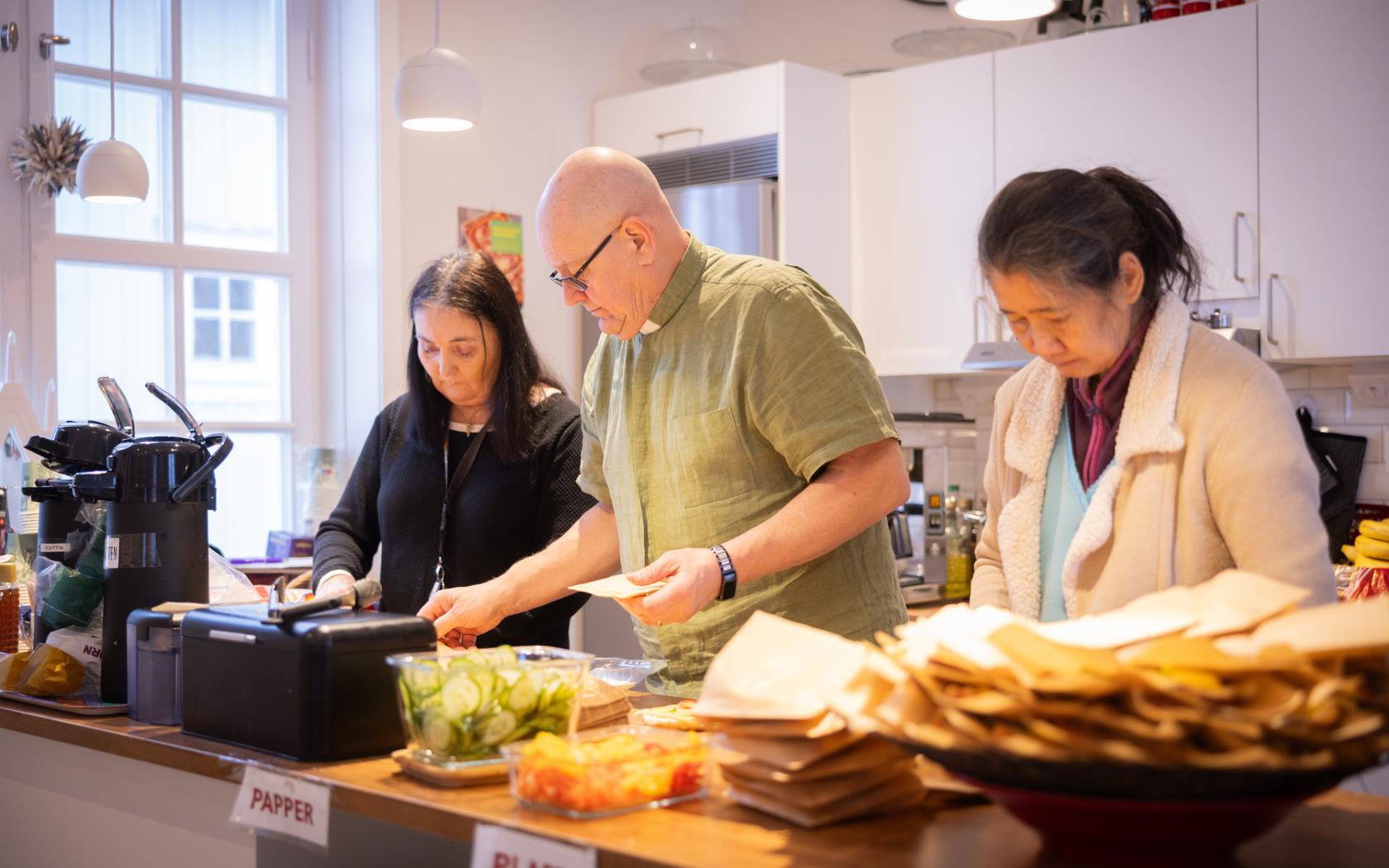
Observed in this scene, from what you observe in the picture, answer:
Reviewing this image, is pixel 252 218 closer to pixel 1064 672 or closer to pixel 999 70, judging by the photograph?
pixel 999 70

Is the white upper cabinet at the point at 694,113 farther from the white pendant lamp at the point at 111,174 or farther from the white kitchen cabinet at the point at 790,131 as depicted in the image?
the white pendant lamp at the point at 111,174

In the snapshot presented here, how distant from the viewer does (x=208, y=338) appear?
4.00 metres


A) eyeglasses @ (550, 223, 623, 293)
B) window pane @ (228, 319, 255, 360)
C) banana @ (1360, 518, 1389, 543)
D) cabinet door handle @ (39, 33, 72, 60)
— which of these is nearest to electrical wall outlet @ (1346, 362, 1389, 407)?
banana @ (1360, 518, 1389, 543)

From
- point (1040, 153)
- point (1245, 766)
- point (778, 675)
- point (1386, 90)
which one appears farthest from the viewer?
point (1040, 153)

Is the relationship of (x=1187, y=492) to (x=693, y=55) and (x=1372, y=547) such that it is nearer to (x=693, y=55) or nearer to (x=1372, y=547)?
(x=1372, y=547)


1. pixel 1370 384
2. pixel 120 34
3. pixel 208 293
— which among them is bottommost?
pixel 1370 384

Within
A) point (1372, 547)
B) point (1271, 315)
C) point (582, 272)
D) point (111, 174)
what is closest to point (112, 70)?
point (111, 174)

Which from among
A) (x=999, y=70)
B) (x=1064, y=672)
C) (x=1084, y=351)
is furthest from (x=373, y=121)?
(x=1064, y=672)

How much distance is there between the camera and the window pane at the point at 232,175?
398cm

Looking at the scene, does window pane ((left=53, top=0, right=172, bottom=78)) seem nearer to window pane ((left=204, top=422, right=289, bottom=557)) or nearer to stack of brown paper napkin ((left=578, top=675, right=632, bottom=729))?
window pane ((left=204, top=422, right=289, bottom=557))

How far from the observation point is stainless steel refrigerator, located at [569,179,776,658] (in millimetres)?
4129

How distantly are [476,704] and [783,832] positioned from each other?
0.35 meters

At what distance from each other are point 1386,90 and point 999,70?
1072 millimetres

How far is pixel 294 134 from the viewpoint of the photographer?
4.17 m
